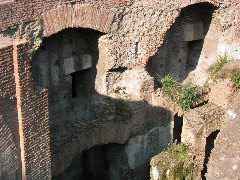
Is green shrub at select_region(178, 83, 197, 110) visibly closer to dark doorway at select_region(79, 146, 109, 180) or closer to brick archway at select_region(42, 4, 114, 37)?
dark doorway at select_region(79, 146, 109, 180)

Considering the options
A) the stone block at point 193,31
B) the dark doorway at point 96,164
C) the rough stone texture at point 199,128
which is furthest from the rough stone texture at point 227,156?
the stone block at point 193,31

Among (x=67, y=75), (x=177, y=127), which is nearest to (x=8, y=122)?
(x=67, y=75)

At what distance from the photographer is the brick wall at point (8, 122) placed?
6820mm

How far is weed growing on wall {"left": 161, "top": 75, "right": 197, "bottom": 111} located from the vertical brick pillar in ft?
12.8

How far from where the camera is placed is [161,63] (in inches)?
459

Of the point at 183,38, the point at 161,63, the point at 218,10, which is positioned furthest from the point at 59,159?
the point at 218,10

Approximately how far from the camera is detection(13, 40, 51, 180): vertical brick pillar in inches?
276

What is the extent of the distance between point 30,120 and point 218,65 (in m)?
6.03

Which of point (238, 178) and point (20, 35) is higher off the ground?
point (20, 35)

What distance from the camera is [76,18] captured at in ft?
28.2

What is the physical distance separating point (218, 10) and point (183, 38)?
114 centimetres

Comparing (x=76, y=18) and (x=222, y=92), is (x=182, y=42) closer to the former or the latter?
(x=222, y=92)

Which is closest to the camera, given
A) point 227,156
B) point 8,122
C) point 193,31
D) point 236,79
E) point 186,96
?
point 227,156

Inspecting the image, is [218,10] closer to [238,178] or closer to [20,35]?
[20,35]
